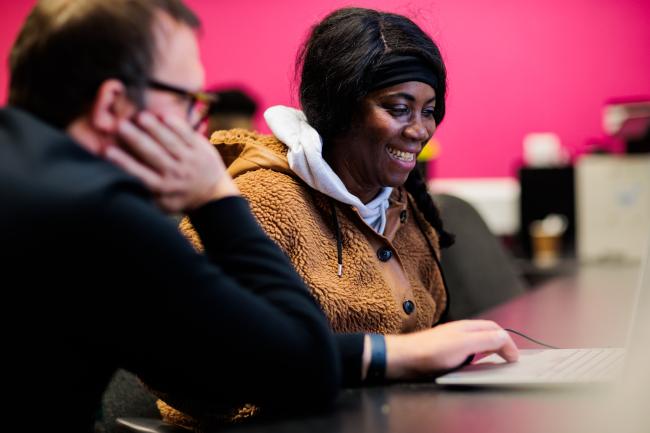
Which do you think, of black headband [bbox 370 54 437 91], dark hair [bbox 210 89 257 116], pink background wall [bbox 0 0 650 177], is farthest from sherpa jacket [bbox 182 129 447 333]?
pink background wall [bbox 0 0 650 177]

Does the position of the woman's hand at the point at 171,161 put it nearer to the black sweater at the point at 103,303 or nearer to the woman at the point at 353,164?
the black sweater at the point at 103,303

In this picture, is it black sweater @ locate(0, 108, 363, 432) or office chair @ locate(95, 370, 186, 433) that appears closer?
black sweater @ locate(0, 108, 363, 432)

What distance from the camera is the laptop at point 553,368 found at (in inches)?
36.6

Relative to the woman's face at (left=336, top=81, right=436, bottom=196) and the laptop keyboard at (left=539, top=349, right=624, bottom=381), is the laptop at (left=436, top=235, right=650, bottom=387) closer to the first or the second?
the laptop keyboard at (left=539, top=349, right=624, bottom=381)

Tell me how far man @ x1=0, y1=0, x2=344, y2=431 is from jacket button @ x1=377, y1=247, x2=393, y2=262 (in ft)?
1.91

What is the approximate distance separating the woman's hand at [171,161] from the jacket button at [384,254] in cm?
59

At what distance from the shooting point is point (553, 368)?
1.08 metres

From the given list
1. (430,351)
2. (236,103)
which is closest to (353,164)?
(430,351)

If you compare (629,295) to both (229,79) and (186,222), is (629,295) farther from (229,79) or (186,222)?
(229,79)

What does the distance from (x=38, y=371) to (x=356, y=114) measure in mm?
879

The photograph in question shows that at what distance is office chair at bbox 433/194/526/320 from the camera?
6.75 feet

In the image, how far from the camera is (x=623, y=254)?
3.41 metres

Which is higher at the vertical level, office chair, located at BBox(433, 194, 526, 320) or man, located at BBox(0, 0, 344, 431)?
man, located at BBox(0, 0, 344, 431)

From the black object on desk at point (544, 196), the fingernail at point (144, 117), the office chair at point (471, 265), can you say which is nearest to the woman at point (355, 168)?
the office chair at point (471, 265)
